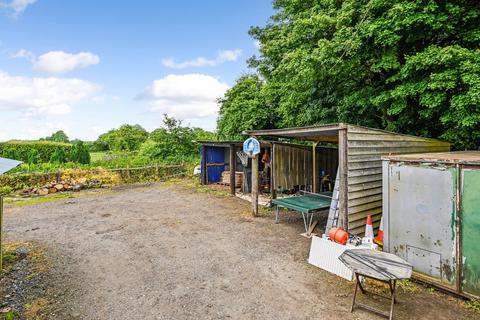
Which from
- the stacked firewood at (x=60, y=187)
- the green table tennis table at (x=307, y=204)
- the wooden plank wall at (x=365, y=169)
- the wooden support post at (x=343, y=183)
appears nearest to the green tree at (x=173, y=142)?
the stacked firewood at (x=60, y=187)

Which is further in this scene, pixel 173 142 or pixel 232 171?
pixel 173 142

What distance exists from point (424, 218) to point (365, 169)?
1.67 m

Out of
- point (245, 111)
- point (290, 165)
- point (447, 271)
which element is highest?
point (245, 111)

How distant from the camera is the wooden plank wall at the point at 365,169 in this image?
4.73 metres

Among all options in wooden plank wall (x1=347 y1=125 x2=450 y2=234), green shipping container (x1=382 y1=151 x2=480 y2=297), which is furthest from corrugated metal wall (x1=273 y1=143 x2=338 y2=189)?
green shipping container (x1=382 y1=151 x2=480 y2=297)

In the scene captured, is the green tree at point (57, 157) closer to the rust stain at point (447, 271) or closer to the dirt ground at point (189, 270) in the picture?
the dirt ground at point (189, 270)

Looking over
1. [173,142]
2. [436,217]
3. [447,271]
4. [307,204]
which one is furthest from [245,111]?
[447,271]

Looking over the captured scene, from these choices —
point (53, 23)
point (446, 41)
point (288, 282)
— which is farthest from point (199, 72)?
point (288, 282)

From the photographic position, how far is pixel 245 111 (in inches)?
533

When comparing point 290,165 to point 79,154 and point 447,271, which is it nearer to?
point 447,271

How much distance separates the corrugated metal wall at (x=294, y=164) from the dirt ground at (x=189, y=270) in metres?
1.46

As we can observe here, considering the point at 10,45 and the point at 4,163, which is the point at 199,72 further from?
the point at 4,163

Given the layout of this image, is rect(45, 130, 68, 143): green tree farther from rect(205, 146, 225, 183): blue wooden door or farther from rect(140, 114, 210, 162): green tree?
rect(205, 146, 225, 183): blue wooden door

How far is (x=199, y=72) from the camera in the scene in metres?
18.4
